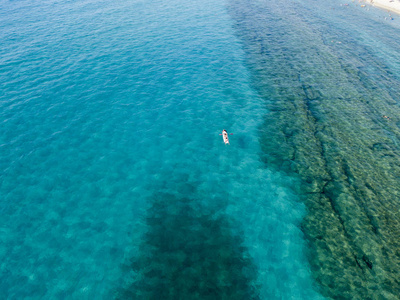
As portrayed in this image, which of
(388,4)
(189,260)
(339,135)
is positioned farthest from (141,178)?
(388,4)

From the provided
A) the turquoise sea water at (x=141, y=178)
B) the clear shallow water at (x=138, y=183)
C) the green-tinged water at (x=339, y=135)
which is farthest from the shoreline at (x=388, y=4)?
the clear shallow water at (x=138, y=183)

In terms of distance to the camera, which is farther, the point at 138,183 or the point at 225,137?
the point at 225,137

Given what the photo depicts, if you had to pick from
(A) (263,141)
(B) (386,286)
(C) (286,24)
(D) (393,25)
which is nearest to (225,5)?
(C) (286,24)

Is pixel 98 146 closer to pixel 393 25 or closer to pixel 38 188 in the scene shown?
pixel 38 188

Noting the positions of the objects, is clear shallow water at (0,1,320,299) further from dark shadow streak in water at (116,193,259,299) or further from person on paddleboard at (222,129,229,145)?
person on paddleboard at (222,129,229,145)

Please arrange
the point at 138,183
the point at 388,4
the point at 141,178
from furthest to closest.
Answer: the point at 388,4 → the point at 141,178 → the point at 138,183

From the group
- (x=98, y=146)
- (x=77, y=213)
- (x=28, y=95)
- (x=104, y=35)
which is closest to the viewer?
(x=77, y=213)

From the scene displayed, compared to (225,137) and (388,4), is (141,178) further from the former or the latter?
(388,4)
